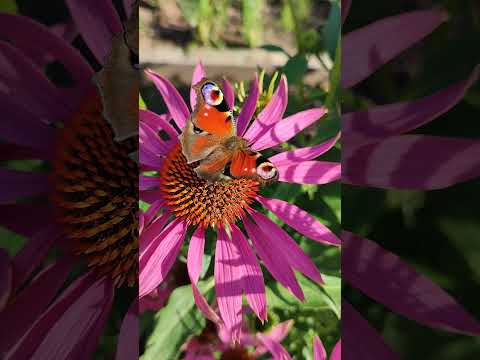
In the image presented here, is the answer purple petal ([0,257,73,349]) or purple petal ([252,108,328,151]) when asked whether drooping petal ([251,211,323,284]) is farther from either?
purple petal ([0,257,73,349])

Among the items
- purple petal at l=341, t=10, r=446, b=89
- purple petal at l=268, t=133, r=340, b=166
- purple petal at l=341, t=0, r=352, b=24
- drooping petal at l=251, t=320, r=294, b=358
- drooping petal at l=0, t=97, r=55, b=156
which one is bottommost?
drooping petal at l=251, t=320, r=294, b=358

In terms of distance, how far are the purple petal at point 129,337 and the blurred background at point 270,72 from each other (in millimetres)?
13

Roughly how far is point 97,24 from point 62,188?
0.20m

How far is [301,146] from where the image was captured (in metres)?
0.57

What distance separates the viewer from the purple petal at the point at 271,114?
0.55 metres

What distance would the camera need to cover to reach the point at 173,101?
0.57m

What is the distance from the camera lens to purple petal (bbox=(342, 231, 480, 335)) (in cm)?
57

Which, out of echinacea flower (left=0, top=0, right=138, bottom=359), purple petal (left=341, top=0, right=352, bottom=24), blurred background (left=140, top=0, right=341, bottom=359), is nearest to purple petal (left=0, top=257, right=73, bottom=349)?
echinacea flower (left=0, top=0, right=138, bottom=359)

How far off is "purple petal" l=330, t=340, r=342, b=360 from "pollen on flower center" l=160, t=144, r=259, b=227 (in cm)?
20

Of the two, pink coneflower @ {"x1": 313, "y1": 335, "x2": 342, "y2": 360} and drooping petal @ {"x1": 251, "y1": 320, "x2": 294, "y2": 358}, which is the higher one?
drooping petal @ {"x1": 251, "y1": 320, "x2": 294, "y2": 358}

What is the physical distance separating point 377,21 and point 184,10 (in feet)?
0.79

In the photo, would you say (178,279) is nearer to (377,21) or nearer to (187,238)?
(187,238)

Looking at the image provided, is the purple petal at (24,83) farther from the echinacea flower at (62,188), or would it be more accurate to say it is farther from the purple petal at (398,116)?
the purple petal at (398,116)

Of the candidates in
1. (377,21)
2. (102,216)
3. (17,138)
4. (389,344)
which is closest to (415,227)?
(389,344)
